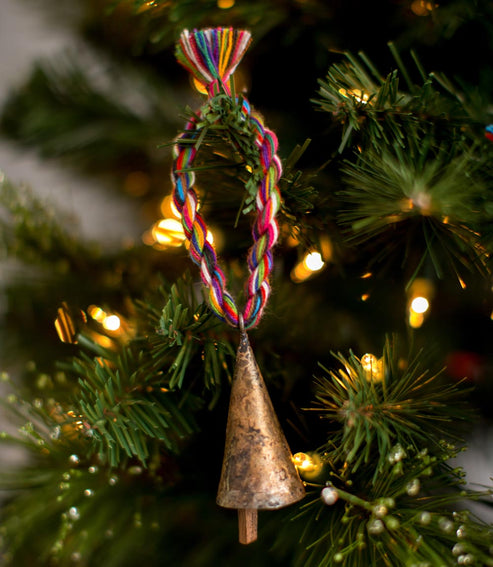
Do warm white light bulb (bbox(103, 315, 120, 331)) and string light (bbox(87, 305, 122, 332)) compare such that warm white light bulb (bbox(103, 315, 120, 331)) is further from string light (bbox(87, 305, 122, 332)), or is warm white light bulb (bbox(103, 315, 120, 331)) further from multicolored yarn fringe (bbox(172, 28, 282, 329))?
multicolored yarn fringe (bbox(172, 28, 282, 329))

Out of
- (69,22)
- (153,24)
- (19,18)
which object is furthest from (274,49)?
(19,18)

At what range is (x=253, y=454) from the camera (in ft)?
0.88

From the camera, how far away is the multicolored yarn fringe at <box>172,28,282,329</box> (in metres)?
0.26

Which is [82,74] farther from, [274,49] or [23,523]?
[23,523]

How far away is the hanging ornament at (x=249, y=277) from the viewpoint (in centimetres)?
26

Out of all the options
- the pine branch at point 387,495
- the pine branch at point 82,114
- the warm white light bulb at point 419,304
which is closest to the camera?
the pine branch at point 387,495

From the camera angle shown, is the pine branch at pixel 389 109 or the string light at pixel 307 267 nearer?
the pine branch at pixel 389 109

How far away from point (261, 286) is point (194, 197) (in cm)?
6

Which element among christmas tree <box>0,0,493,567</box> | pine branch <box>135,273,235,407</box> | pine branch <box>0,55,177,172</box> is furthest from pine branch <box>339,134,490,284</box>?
pine branch <box>0,55,177,172</box>

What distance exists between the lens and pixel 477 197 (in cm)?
27

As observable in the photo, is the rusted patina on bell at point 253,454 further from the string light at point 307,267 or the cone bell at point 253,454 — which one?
the string light at point 307,267

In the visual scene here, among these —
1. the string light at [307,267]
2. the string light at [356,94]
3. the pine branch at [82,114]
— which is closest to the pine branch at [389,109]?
the string light at [356,94]

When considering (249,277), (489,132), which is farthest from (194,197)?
(489,132)

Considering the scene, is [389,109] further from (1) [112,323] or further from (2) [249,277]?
(1) [112,323]
